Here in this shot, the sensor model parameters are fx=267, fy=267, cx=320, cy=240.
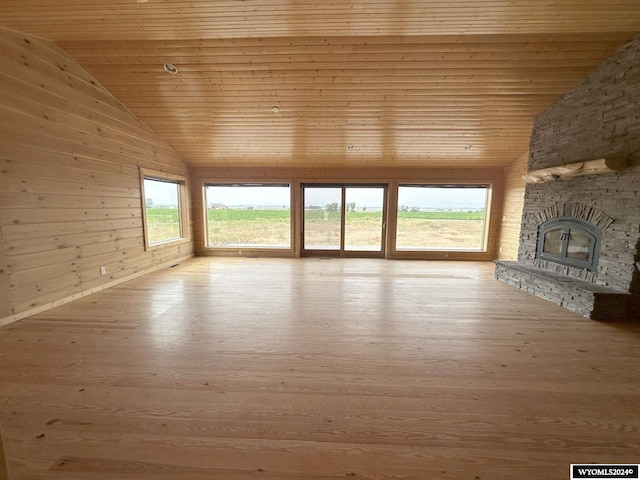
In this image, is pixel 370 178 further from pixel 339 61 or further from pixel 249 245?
pixel 249 245

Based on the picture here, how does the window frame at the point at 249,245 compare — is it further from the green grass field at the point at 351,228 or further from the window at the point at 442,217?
the window at the point at 442,217

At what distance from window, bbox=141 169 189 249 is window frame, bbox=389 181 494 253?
5017mm

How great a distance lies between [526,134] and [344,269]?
4.17 m

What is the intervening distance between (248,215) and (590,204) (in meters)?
6.37

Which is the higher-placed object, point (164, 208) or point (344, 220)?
point (164, 208)

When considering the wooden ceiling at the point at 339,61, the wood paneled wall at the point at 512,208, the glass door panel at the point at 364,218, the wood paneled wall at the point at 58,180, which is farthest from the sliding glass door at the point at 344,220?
the wood paneled wall at the point at 58,180

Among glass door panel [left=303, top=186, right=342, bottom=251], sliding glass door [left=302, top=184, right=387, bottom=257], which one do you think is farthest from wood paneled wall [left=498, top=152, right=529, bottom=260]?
glass door panel [left=303, top=186, right=342, bottom=251]

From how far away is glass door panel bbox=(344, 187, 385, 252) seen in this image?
260 inches

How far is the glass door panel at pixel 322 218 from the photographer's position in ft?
21.7

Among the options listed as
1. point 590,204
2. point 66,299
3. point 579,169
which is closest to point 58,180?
point 66,299

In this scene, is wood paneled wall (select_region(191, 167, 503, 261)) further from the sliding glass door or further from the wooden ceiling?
the wooden ceiling

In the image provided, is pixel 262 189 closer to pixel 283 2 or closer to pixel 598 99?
pixel 283 2

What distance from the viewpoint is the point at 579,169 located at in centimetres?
346

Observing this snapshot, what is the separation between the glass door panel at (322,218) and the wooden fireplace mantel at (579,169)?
3772 mm
